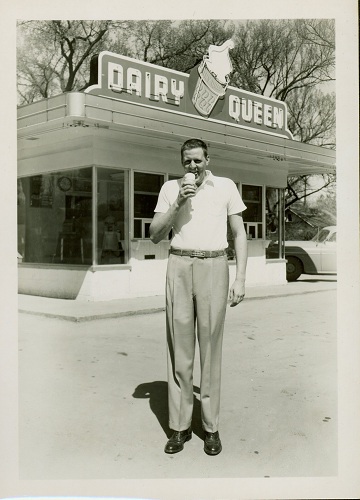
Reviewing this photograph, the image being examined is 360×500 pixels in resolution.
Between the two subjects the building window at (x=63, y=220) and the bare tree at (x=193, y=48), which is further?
the building window at (x=63, y=220)

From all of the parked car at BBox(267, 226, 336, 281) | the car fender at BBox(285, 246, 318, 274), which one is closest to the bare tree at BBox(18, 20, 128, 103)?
the parked car at BBox(267, 226, 336, 281)

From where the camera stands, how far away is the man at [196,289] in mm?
3129

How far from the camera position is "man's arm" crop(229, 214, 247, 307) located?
317 cm

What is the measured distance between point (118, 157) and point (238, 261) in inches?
244

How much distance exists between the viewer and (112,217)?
353 inches

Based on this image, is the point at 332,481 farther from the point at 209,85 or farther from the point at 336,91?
the point at 209,85

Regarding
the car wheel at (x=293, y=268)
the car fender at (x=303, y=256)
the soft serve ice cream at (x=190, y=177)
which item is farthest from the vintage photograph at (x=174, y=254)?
the car wheel at (x=293, y=268)

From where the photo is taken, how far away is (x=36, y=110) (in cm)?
709

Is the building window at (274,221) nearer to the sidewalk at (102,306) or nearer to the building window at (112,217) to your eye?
the sidewalk at (102,306)

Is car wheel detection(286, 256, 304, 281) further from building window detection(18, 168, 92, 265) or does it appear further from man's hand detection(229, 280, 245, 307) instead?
man's hand detection(229, 280, 245, 307)

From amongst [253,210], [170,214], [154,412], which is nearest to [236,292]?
[170,214]

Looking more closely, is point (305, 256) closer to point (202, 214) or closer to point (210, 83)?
point (210, 83)

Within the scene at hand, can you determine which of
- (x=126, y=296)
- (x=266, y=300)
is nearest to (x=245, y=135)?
(x=266, y=300)

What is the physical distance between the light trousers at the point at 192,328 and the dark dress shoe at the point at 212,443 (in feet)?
0.12
